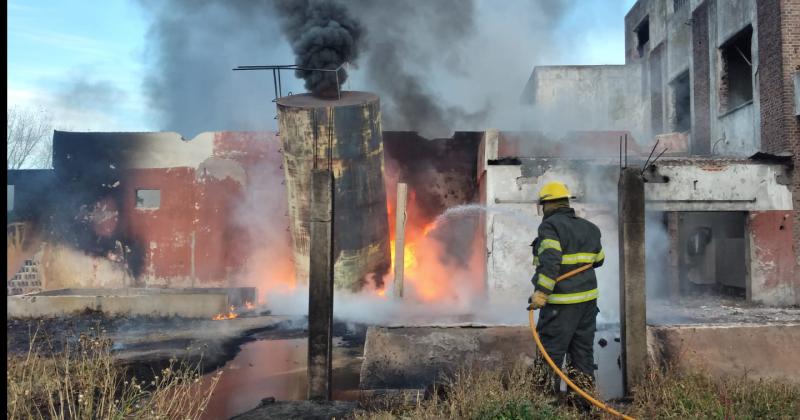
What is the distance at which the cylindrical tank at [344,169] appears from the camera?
28.5ft

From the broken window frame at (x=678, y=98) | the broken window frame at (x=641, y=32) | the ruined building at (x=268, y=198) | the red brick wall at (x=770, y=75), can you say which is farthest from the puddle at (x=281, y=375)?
the broken window frame at (x=641, y=32)

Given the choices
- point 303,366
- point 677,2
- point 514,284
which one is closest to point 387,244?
point 514,284

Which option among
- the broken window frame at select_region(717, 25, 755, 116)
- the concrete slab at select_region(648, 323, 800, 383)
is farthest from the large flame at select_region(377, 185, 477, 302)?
the broken window frame at select_region(717, 25, 755, 116)

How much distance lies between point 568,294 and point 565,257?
1.00 ft

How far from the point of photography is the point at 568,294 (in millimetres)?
4523

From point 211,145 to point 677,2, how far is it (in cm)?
1408

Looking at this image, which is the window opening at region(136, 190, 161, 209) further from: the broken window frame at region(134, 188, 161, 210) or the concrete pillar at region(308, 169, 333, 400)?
the concrete pillar at region(308, 169, 333, 400)

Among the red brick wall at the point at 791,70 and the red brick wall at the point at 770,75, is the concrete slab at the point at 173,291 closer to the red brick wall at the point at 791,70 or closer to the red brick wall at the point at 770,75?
the red brick wall at the point at 791,70

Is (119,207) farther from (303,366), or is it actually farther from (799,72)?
(799,72)

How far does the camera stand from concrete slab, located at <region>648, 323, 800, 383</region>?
5.81m

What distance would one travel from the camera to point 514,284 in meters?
10.9

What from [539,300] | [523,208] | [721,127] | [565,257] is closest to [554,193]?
[565,257]

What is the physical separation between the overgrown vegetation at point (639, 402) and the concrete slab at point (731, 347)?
1139mm

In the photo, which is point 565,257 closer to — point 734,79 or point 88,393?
point 88,393
